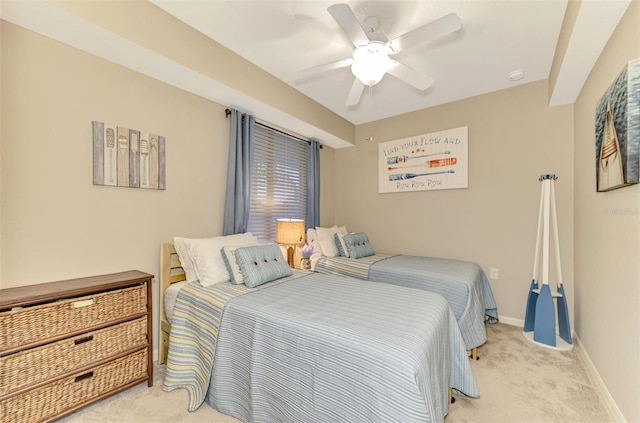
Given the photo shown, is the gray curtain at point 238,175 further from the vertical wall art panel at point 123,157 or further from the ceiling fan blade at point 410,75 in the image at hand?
the ceiling fan blade at point 410,75

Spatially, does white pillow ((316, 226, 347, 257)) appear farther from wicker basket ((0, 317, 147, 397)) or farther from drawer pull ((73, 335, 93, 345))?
drawer pull ((73, 335, 93, 345))

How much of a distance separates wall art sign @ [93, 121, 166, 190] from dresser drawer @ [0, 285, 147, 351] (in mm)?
819

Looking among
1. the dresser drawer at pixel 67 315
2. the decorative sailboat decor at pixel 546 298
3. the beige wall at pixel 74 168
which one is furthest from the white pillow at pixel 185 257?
the decorative sailboat decor at pixel 546 298

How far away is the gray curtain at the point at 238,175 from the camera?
9.02ft

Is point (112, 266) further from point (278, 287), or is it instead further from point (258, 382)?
point (258, 382)

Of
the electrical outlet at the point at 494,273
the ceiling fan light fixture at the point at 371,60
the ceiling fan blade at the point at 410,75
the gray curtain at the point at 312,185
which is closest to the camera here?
the ceiling fan light fixture at the point at 371,60

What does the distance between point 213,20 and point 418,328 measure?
2.45 m

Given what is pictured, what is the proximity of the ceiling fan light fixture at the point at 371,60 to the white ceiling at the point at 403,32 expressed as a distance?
30cm

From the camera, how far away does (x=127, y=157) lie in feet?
6.77

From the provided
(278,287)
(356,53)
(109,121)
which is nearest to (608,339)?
(278,287)

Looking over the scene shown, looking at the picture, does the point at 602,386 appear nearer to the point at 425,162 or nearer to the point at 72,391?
the point at 425,162

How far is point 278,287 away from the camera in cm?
201

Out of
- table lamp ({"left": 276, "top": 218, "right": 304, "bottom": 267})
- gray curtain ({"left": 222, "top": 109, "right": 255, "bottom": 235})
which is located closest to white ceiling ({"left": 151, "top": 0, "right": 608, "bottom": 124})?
gray curtain ({"left": 222, "top": 109, "right": 255, "bottom": 235})

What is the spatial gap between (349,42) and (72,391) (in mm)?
3040
